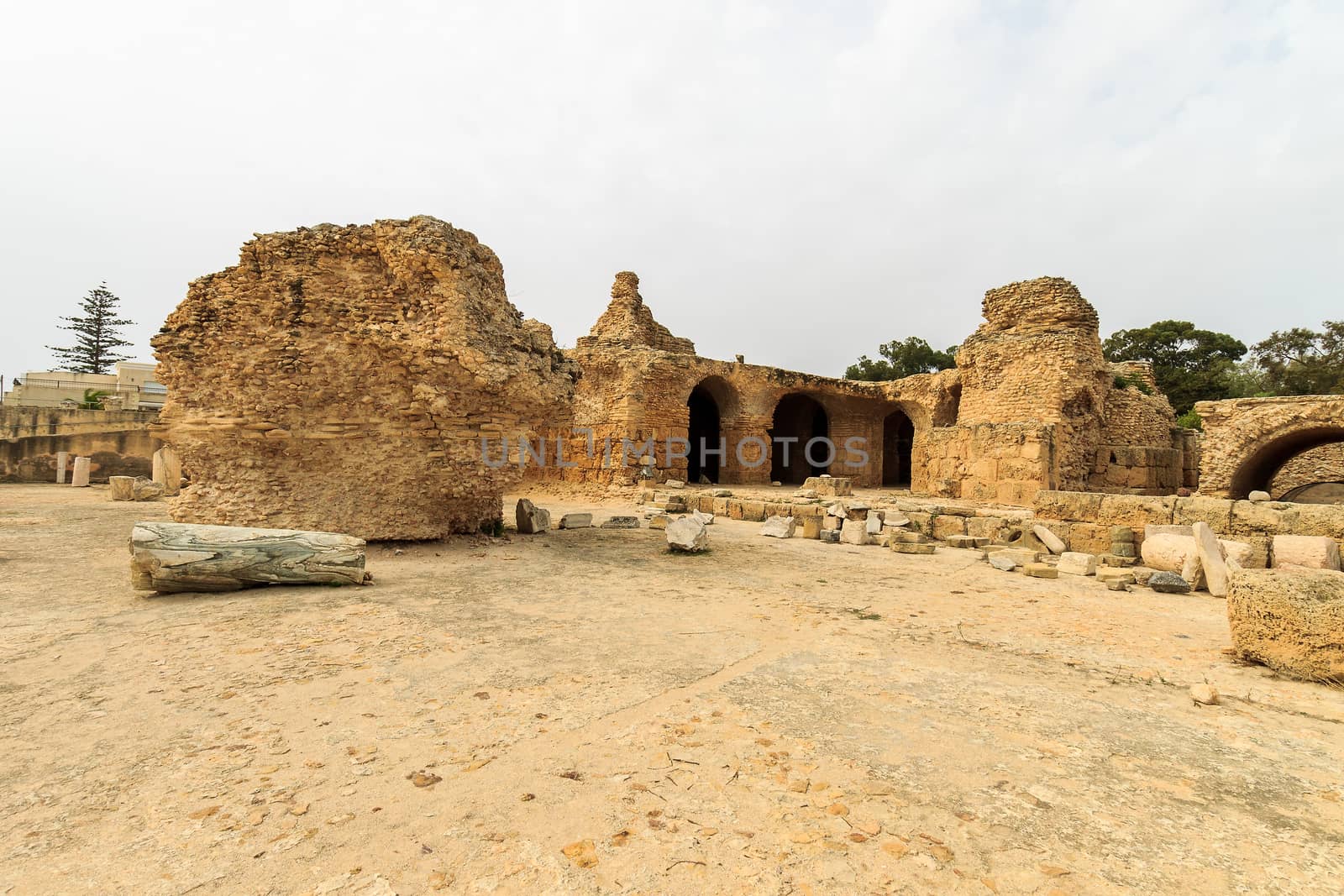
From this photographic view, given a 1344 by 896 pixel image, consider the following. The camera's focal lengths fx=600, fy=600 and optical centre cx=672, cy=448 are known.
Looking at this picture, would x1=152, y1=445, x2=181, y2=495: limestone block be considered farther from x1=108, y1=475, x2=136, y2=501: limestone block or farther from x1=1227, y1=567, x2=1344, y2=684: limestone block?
x1=1227, y1=567, x2=1344, y2=684: limestone block

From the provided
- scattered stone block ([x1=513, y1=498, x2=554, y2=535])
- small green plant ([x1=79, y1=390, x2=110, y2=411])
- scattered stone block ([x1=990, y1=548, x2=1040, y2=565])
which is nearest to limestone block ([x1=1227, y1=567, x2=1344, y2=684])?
scattered stone block ([x1=990, y1=548, x2=1040, y2=565])

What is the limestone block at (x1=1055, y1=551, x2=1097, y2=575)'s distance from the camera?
641cm

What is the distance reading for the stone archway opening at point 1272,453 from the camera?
10.9m

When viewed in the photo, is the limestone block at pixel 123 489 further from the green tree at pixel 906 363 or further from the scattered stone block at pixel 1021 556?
the green tree at pixel 906 363

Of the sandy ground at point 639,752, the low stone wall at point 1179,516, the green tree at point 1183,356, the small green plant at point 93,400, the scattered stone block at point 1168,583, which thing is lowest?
the sandy ground at point 639,752

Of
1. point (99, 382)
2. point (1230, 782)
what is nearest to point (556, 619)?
point (1230, 782)

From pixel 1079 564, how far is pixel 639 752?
6143 millimetres

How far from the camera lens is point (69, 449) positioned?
1830 cm

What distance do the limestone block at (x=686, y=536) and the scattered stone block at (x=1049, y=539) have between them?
4644 millimetres

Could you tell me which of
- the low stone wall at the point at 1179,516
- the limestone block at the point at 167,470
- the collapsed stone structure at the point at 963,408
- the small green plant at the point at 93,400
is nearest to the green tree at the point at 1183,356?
the collapsed stone structure at the point at 963,408

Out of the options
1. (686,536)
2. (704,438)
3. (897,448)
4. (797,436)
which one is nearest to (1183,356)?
(897,448)

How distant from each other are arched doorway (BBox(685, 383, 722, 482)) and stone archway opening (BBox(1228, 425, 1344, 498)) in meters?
13.4

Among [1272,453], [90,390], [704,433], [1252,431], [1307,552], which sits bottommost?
[1307,552]

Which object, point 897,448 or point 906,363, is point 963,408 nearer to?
point 897,448
